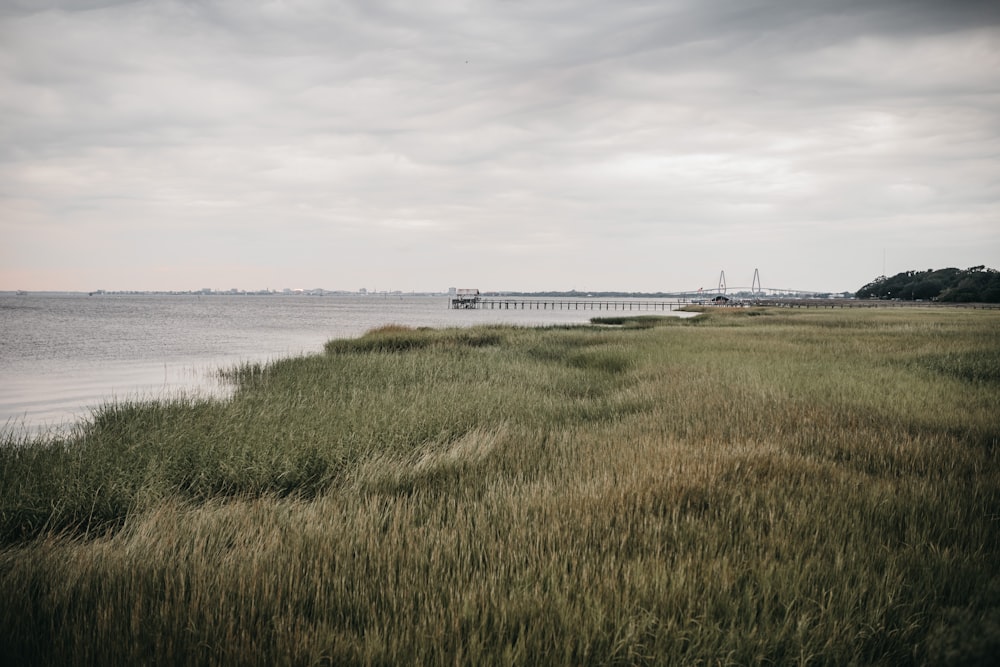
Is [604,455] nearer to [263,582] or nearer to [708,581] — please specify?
Result: [708,581]

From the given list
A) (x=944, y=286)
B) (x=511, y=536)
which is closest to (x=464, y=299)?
(x=944, y=286)

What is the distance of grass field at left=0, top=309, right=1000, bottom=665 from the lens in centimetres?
354

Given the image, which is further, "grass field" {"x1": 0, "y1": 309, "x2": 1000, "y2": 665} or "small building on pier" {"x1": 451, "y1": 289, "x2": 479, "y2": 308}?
"small building on pier" {"x1": 451, "y1": 289, "x2": 479, "y2": 308}

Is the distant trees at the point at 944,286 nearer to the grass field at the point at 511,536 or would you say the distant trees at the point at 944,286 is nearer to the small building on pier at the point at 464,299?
the small building on pier at the point at 464,299

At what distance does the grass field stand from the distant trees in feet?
434

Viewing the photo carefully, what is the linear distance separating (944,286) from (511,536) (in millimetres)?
186467

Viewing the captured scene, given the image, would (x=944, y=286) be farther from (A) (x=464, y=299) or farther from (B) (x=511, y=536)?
(B) (x=511, y=536)

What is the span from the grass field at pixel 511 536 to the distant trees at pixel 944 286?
132327 mm

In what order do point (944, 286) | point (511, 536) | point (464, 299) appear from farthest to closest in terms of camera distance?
point (464, 299) → point (944, 286) → point (511, 536)

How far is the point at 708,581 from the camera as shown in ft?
13.6

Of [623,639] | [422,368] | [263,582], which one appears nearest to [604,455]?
[623,639]

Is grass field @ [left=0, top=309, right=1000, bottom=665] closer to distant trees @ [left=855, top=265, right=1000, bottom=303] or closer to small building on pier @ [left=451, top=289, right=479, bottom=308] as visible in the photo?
distant trees @ [left=855, top=265, right=1000, bottom=303]

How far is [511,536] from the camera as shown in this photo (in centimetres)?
495

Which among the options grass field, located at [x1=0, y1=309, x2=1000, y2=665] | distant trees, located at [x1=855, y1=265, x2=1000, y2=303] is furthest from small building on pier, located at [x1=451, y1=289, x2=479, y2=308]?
grass field, located at [x1=0, y1=309, x2=1000, y2=665]
